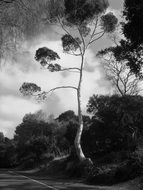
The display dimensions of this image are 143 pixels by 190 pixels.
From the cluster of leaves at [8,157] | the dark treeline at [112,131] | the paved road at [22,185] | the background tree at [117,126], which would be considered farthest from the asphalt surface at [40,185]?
the cluster of leaves at [8,157]

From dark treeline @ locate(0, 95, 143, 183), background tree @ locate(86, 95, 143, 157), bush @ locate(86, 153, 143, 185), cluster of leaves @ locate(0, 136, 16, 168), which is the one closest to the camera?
bush @ locate(86, 153, 143, 185)

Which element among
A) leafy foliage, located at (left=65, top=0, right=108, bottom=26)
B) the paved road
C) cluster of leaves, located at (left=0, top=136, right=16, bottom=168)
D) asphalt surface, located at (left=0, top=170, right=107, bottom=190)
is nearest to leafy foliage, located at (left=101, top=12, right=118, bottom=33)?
leafy foliage, located at (left=65, top=0, right=108, bottom=26)

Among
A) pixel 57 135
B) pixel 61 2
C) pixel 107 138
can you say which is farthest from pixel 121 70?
pixel 61 2

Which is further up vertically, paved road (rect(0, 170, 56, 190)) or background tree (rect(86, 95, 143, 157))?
background tree (rect(86, 95, 143, 157))

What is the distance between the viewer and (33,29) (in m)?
13.0

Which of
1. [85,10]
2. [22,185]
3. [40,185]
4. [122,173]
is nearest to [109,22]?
[85,10]

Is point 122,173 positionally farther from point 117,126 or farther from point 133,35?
point 117,126

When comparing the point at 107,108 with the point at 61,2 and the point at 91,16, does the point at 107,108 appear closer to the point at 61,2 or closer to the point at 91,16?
the point at 91,16

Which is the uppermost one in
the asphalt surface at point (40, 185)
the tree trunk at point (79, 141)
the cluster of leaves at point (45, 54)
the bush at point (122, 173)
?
the cluster of leaves at point (45, 54)

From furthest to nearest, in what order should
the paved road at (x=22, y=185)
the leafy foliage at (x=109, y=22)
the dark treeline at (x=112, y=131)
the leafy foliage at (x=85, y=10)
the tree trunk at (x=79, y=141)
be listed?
the leafy foliage at (x=109, y=22) < the leafy foliage at (x=85, y=10) < the tree trunk at (x=79, y=141) < the dark treeline at (x=112, y=131) < the paved road at (x=22, y=185)

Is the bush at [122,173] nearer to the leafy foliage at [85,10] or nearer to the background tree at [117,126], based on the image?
the background tree at [117,126]

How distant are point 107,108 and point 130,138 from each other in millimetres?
5560

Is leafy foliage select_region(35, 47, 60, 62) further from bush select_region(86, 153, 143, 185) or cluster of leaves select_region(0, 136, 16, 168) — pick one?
cluster of leaves select_region(0, 136, 16, 168)

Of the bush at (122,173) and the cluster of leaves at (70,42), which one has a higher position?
the cluster of leaves at (70,42)
